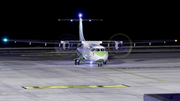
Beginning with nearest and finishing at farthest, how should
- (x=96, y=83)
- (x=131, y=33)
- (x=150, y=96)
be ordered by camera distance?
(x=150, y=96), (x=96, y=83), (x=131, y=33)

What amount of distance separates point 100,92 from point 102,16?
163 metres

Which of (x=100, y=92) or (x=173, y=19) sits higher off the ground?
(x=173, y=19)

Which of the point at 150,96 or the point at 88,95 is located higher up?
the point at 150,96

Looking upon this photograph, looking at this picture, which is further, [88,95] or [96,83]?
[96,83]

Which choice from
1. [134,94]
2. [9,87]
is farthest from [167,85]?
[9,87]

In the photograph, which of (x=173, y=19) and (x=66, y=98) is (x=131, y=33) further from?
(x=66, y=98)

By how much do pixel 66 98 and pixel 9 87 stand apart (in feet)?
18.0

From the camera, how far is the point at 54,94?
16609mm

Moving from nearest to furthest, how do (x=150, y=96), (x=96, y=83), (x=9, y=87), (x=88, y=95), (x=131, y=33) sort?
(x=150, y=96)
(x=88, y=95)
(x=9, y=87)
(x=96, y=83)
(x=131, y=33)

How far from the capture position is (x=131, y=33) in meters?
168

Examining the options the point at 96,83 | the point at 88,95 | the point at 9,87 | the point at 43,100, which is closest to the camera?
the point at 43,100

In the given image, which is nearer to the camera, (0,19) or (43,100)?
(43,100)

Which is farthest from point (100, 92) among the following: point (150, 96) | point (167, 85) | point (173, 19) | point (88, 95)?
point (173, 19)

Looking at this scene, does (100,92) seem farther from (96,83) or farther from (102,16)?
(102,16)
